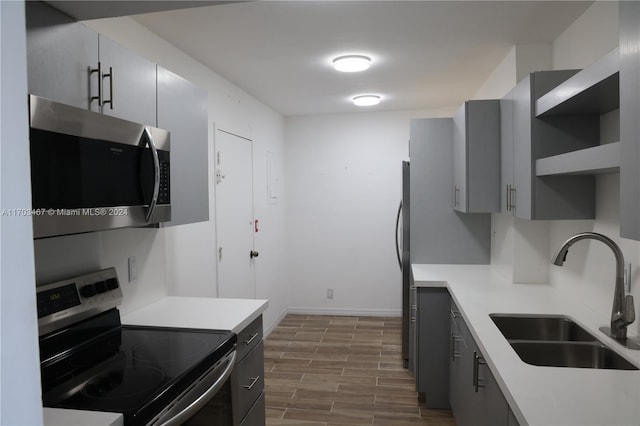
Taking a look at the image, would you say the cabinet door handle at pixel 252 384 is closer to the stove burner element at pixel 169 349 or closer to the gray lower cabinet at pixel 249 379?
the gray lower cabinet at pixel 249 379

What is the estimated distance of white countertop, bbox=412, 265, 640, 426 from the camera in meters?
1.19

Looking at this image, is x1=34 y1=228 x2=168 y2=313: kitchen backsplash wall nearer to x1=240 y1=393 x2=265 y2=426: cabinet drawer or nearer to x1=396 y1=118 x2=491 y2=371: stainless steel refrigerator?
x1=240 y1=393 x2=265 y2=426: cabinet drawer

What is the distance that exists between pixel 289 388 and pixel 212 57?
2543 millimetres

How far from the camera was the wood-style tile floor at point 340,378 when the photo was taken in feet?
9.53

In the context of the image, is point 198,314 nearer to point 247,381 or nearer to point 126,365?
point 247,381

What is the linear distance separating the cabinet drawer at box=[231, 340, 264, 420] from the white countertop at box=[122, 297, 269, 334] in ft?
0.59

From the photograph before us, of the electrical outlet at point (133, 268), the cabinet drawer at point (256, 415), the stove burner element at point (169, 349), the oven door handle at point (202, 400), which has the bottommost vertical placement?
the cabinet drawer at point (256, 415)

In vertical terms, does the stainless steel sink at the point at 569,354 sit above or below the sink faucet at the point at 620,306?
below

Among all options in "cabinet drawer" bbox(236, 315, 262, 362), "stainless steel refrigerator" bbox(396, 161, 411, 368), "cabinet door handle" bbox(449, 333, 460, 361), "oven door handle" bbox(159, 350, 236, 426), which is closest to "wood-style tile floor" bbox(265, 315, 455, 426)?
"stainless steel refrigerator" bbox(396, 161, 411, 368)

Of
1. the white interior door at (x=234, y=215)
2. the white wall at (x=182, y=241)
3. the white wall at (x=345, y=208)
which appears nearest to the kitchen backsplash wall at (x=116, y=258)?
the white wall at (x=182, y=241)

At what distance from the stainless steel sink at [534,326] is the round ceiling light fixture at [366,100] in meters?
2.77

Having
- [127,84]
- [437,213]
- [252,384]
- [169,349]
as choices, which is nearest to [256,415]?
[252,384]

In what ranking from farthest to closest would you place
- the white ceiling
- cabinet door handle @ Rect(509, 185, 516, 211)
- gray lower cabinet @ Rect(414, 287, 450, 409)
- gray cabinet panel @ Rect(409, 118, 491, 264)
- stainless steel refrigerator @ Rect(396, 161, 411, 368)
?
1. stainless steel refrigerator @ Rect(396, 161, 411, 368)
2. gray cabinet panel @ Rect(409, 118, 491, 264)
3. gray lower cabinet @ Rect(414, 287, 450, 409)
4. cabinet door handle @ Rect(509, 185, 516, 211)
5. the white ceiling

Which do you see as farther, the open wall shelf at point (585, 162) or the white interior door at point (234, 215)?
the white interior door at point (234, 215)
